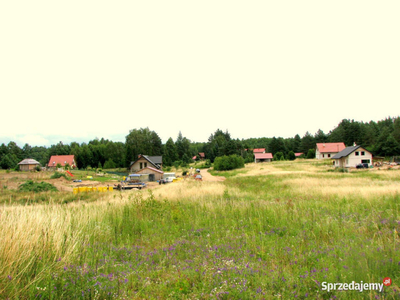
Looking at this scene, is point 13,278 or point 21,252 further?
point 21,252

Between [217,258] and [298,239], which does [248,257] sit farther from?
[298,239]

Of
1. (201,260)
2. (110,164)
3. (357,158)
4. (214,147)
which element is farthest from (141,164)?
(201,260)

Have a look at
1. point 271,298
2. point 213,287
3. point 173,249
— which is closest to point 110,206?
point 173,249

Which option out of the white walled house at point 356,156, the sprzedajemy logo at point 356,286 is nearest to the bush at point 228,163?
the white walled house at point 356,156

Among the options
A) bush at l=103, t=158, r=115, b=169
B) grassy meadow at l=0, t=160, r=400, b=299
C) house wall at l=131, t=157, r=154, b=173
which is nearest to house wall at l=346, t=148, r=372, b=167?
house wall at l=131, t=157, r=154, b=173

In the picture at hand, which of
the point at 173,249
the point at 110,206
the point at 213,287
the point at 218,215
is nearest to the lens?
the point at 213,287

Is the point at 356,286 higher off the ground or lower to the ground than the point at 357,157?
lower

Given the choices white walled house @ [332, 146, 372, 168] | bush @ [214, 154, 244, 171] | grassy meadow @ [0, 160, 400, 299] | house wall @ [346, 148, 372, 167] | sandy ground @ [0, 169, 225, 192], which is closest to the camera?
grassy meadow @ [0, 160, 400, 299]

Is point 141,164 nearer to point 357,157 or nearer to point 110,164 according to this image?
point 110,164

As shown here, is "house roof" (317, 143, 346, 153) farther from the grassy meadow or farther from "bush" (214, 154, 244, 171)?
the grassy meadow

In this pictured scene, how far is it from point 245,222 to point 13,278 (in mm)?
5599

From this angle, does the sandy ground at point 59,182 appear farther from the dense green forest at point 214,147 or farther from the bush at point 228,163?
the dense green forest at point 214,147

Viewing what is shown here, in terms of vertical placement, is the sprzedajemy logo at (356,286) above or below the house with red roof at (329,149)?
below

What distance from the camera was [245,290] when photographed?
324 centimetres
